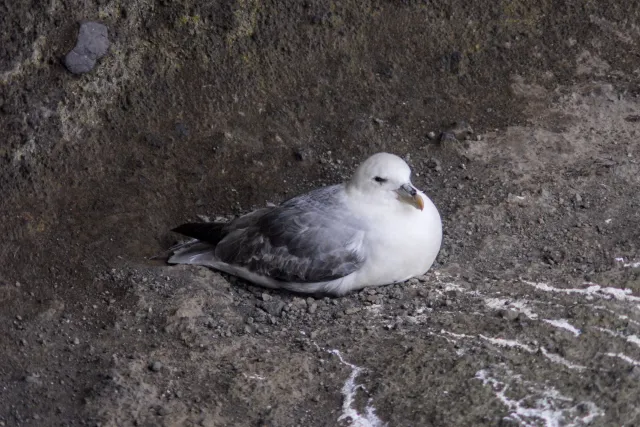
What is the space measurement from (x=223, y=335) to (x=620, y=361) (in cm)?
209

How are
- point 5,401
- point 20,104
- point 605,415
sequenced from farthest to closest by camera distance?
1. point 20,104
2. point 5,401
3. point 605,415

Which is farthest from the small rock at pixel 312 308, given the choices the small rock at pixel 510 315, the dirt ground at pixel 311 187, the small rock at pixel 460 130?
the small rock at pixel 460 130

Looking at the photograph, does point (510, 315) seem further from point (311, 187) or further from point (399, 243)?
point (311, 187)

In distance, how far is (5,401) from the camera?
492 centimetres

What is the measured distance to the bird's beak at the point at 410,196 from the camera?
218 inches

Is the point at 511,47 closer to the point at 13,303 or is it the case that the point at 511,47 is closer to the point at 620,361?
the point at 620,361

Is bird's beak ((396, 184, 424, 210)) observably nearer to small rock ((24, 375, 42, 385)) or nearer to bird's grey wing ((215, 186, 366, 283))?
bird's grey wing ((215, 186, 366, 283))

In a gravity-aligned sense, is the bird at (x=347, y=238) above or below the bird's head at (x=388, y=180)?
below

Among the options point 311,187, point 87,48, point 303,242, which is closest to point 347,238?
point 303,242

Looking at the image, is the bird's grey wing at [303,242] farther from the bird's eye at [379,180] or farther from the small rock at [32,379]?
the small rock at [32,379]

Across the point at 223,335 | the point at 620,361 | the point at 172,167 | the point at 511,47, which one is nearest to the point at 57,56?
the point at 172,167

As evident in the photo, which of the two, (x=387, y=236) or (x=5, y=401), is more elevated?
(x=387, y=236)

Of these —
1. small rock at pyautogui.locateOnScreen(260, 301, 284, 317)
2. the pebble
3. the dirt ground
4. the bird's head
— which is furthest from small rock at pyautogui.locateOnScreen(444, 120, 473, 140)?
the pebble

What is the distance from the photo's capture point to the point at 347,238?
5.67 m
